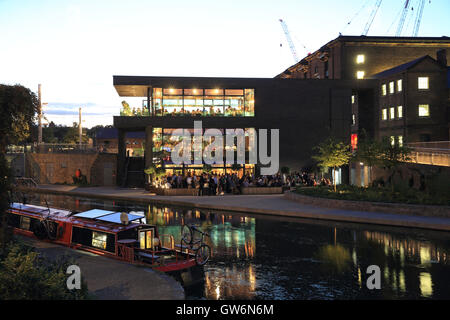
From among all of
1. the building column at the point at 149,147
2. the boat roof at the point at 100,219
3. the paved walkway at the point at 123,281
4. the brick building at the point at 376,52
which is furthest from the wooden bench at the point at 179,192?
the brick building at the point at 376,52

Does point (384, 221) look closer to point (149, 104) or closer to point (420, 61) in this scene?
point (149, 104)

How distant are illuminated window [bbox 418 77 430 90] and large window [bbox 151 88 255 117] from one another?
23485 millimetres

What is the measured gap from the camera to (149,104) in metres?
49.3

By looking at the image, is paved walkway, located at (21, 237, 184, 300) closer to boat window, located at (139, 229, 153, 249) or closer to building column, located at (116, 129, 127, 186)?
boat window, located at (139, 229, 153, 249)

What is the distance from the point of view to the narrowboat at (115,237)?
13750 mm

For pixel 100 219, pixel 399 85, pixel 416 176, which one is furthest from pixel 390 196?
pixel 399 85

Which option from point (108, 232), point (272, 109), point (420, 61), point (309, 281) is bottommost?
point (309, 281)

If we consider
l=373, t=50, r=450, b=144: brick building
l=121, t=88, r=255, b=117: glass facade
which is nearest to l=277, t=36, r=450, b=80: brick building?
l=373, t=50, r=450, b=144: brick building

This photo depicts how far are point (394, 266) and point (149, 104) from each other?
128 ft

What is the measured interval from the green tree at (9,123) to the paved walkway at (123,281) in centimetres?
212

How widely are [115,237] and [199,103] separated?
112ft

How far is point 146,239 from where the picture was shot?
1465 cm

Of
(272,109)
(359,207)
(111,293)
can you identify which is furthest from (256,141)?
(111,293)

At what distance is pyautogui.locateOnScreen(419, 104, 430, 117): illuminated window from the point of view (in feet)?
181
